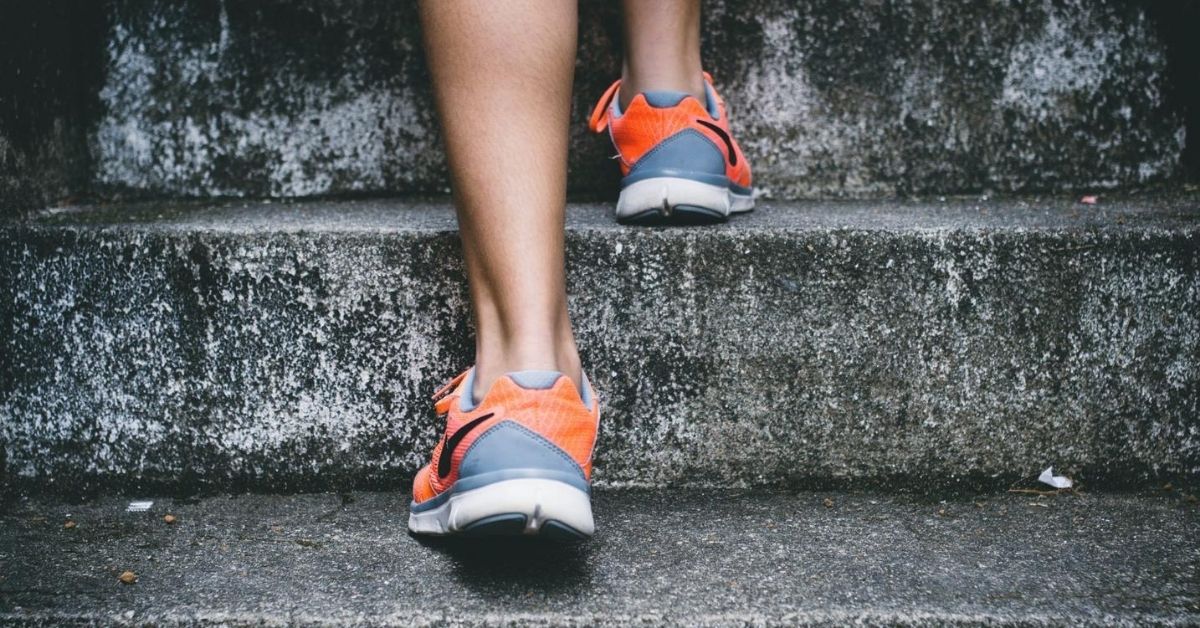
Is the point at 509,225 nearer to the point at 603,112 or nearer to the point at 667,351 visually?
the point at 667,351

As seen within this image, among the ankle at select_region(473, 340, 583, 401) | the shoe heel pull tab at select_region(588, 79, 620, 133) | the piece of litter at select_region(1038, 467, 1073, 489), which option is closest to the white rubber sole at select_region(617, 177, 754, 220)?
the shoe heel pull tab at select_region(588, 79, 620, 133)

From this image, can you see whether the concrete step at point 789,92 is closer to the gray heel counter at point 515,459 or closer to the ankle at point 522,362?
the ankle at point 522,362

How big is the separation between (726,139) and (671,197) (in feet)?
0.42

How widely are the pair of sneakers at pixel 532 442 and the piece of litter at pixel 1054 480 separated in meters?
0.51

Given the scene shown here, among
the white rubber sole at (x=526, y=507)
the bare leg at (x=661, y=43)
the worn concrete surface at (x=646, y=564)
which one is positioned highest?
the bare leg at (x=661, y=43)

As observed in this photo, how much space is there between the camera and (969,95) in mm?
1306

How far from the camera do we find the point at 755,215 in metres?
1.16

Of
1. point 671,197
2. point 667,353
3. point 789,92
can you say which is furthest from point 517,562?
point 789,92

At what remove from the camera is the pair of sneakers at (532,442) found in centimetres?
77

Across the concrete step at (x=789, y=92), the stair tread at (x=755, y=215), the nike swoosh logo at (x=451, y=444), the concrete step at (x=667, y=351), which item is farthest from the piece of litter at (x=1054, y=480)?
the nike swoosh logo at (x=451, y=444)

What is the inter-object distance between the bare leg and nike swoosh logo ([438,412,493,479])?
0.53 meters

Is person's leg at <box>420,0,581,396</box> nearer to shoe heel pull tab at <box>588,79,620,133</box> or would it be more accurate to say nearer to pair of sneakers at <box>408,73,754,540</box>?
pair of sneakers at <box>408,73,754,540</box>

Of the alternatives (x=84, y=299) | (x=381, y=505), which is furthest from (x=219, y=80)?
(x=381, y=505)

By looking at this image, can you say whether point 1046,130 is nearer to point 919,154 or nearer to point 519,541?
point 919,154
